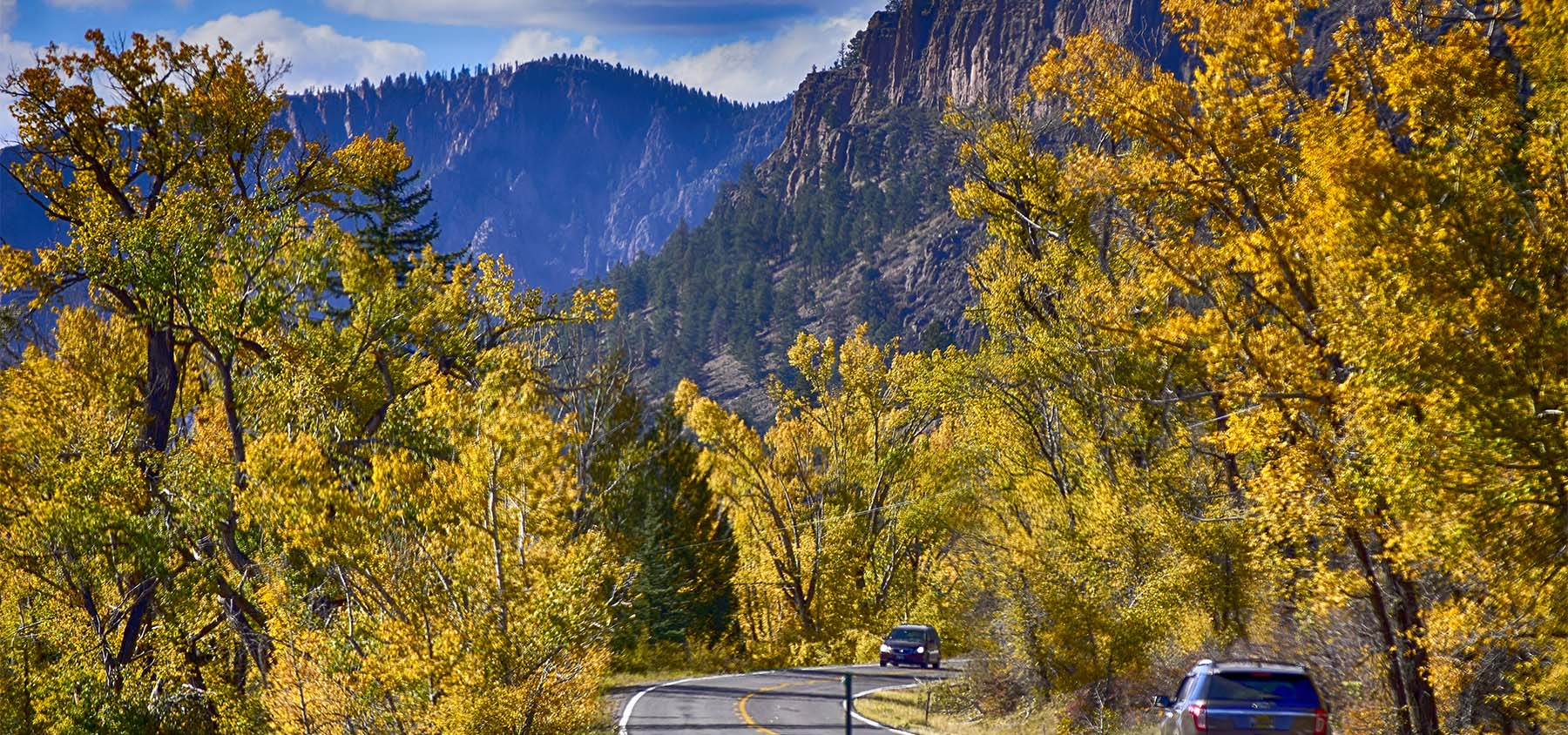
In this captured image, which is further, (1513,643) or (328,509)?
(328,509)

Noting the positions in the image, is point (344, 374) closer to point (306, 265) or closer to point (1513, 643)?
point (306, 265)

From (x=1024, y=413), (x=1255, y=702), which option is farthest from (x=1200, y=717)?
(x=1024, y=413)

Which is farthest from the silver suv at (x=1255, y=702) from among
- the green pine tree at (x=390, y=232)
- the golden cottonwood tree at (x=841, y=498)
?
the golden cottonwood tree at (x=841, y=498)

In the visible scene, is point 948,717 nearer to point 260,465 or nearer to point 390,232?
point 260,465

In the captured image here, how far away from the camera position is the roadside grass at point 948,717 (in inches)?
834

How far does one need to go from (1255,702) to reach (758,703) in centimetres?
1610

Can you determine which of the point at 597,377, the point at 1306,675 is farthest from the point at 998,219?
the point at 1306,675

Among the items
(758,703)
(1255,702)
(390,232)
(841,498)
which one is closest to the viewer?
(1255,702)

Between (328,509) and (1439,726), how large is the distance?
13990 mm

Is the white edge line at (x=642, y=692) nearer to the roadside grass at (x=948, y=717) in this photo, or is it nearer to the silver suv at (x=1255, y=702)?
the roadside grass at (x=948, y=717)

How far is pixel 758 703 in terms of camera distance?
88.7 feet

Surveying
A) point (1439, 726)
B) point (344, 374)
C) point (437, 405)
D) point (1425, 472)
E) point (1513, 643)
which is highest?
point (344, 374)

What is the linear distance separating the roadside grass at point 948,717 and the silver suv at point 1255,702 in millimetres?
6974

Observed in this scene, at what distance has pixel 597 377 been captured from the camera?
29.8 m
